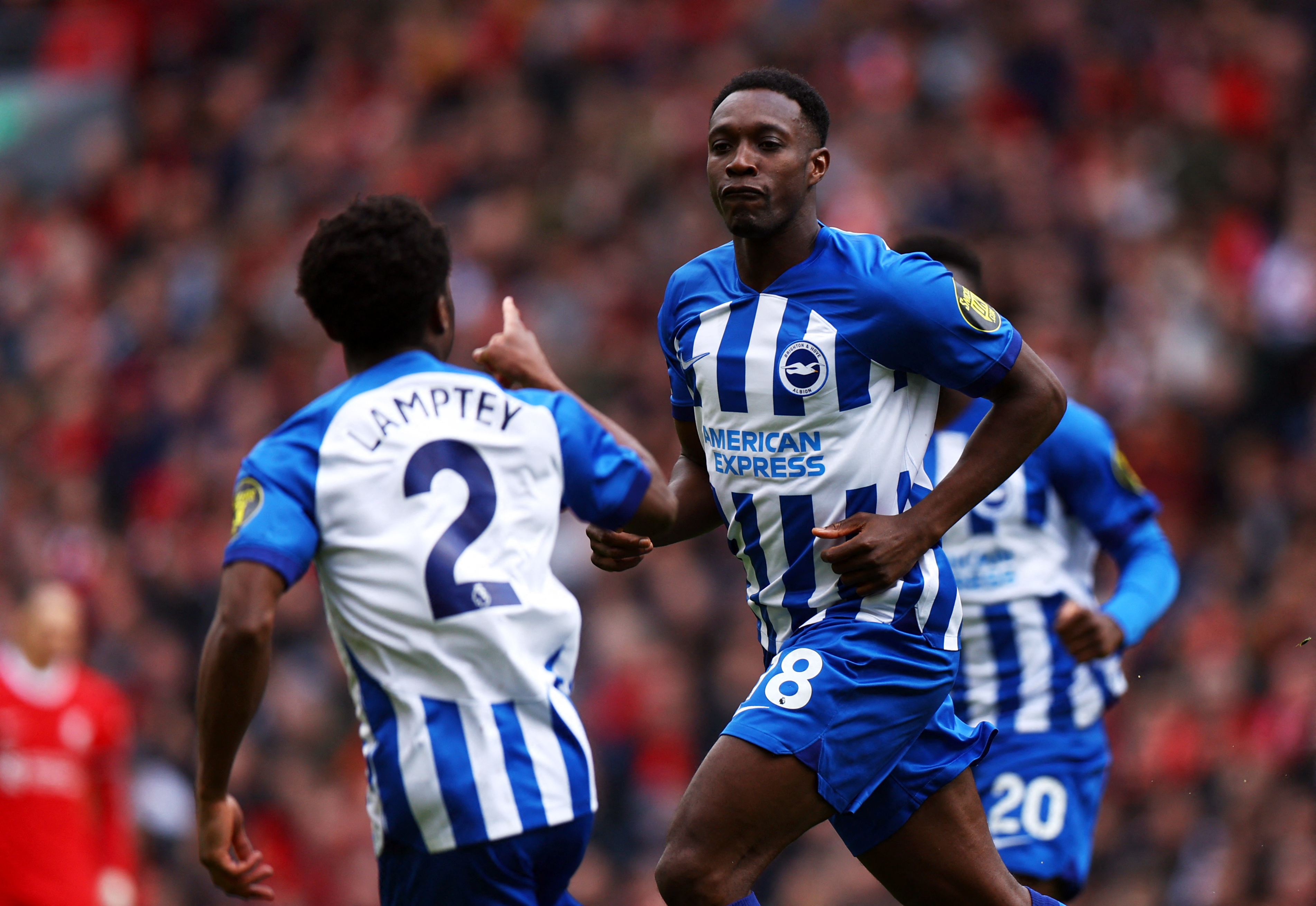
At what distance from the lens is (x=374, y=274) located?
3672 millimetres

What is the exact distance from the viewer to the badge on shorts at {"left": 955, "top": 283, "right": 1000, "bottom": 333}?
405 centimetres

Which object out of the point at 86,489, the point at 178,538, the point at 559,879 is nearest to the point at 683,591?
the point at 178,538

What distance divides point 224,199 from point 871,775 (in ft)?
43.3

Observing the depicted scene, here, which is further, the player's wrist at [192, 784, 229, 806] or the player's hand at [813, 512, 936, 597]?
the player's hand at [813, 512, 936, 597]

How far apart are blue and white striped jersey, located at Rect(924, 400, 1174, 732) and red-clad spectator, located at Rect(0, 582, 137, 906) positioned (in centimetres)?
418

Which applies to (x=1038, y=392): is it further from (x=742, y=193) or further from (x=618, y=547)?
(x=618, y=547)

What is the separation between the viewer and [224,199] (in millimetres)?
15922

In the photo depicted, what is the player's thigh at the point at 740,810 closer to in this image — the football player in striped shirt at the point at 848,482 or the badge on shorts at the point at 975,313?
the football player in striped shirt at the point at 848,482

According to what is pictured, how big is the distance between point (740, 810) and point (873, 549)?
0.71 metres

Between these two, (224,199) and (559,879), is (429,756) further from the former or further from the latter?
(224,199)

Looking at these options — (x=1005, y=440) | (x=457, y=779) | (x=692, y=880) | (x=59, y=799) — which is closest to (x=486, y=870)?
(x=457, y=779)

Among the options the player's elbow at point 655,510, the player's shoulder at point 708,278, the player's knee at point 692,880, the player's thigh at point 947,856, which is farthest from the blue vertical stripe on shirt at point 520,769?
the player's shoulder at point 708,278

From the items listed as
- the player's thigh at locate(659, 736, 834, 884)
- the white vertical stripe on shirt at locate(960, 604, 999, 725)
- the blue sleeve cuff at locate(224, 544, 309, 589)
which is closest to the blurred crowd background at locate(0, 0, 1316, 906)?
the white vertical stripe on shirt at locate(960, 604, 999, 725)

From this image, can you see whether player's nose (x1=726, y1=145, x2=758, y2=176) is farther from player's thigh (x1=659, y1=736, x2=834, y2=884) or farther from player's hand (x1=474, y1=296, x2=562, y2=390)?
player's thigh (x1=659, y1=736, x2=834, y2=884)
